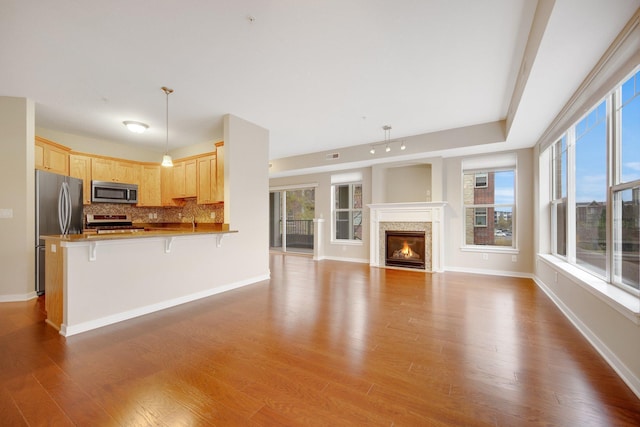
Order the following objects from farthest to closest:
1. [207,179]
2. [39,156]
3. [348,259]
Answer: [348,259], [207,179], [39,156]

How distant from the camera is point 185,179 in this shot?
18.2 feet

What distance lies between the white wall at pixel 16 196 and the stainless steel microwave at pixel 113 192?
5.13 ft

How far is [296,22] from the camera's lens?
2.30m

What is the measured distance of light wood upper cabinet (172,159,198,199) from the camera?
17.6 feet

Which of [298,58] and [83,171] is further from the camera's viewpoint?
[83,171]

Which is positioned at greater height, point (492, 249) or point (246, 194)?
point (246, 194)

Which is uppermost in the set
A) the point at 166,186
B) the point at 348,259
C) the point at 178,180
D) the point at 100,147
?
the point at 100,147

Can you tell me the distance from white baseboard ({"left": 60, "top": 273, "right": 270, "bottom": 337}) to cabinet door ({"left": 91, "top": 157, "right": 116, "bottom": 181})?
12.1ft

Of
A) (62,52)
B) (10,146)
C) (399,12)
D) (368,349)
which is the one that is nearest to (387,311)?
(368,349)

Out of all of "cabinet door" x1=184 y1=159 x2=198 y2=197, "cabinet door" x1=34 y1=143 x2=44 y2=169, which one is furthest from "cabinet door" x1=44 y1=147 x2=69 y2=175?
"cabinet door" x1=184 y1=159 x2=198 y2=197

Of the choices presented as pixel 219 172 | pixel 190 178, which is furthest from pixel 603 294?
pixel 190 178

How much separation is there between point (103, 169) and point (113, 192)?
0.50 metres

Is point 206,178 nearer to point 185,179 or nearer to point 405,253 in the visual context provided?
point 185,179

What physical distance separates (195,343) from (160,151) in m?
5.59
